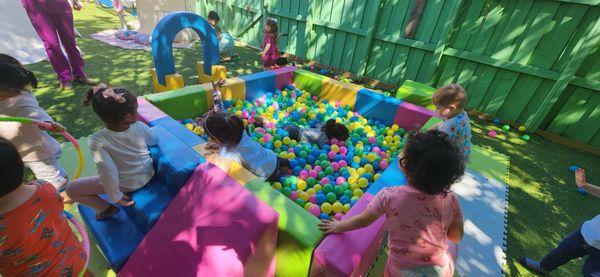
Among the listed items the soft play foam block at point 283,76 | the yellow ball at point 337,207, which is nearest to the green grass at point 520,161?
the yellow ball at point 337,207

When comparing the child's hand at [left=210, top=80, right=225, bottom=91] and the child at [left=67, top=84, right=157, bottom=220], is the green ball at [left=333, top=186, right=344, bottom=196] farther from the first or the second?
the child's hand at [left=210, top=80, right=225, bottom=91]

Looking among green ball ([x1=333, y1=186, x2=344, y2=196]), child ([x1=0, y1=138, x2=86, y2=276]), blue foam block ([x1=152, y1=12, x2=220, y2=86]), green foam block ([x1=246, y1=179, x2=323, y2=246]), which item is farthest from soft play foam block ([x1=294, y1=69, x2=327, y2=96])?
child ([x1=0, y1=138, x2=86, y2=276])

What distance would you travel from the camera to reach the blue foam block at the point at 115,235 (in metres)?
1.98

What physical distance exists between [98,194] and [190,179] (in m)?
0.71

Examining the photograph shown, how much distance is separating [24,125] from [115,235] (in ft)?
4.08

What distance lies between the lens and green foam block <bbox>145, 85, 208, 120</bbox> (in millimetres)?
3499

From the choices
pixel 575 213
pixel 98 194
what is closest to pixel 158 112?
pixel 98 194

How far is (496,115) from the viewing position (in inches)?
203

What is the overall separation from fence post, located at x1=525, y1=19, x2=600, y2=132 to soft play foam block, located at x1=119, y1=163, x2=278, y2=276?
5023 mm

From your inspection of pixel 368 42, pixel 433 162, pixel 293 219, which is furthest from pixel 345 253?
pixel 368 42

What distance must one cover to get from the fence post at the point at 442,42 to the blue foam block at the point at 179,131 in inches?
179

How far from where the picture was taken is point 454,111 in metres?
2.63

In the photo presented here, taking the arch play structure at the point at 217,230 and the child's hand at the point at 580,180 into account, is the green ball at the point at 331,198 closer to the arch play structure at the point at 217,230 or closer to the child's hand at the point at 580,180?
the arch play structure at the point at 217,230

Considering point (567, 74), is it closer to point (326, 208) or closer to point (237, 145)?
point (326, 208)
